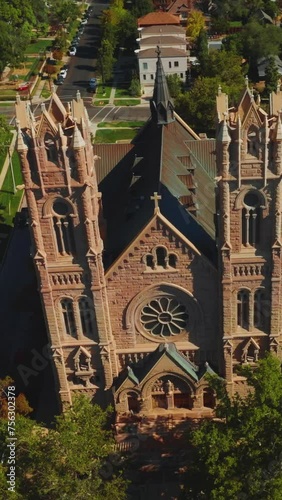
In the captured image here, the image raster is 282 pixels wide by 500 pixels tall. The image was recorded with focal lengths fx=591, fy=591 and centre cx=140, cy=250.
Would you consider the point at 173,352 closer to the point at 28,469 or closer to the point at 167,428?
the point at 167,428

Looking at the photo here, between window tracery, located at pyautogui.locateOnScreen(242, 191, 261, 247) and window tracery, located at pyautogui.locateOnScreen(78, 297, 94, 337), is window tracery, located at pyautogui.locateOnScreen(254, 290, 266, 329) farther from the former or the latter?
window tracery, located at pyautogui.locateOnScreen(78, 297, 94, 337)

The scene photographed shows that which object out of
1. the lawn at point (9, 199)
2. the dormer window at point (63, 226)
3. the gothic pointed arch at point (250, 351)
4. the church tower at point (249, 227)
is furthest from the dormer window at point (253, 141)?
the lawn at point (9, 199)

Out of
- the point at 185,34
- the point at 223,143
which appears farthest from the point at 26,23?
the point at 223,143

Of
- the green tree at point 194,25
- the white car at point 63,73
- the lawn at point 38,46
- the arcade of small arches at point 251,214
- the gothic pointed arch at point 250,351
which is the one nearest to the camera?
the arcade of small arches at point 251,214

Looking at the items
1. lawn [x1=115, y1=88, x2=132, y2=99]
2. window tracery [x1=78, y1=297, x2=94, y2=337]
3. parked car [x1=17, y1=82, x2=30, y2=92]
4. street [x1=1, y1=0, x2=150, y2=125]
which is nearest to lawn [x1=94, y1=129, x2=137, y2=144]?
street [x1=1, y1=0, x2=150, y2=125]

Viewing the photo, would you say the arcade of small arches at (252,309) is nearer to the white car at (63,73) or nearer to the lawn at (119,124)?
the lawn at (119,124)
